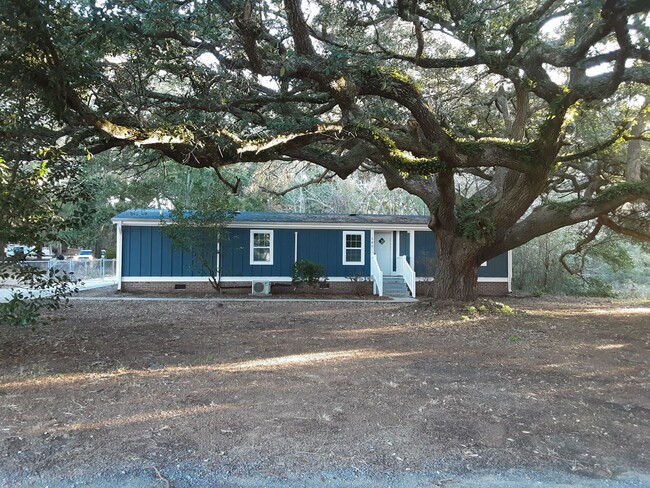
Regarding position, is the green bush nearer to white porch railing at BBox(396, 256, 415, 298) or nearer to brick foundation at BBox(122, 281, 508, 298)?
brick foundation at BBox(122, 281, 508, 298)

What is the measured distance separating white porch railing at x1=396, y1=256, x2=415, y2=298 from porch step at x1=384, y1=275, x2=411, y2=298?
0.66ft

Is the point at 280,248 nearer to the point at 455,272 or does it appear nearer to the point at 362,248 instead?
the point at 362,248

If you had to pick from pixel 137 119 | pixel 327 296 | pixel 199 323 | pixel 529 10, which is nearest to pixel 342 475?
pixel 137 119

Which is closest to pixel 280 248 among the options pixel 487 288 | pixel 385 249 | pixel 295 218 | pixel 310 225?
pixel 295 218

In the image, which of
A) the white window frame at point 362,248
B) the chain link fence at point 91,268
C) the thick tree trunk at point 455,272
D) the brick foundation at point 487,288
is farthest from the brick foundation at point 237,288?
the chain link fence at point 91,268

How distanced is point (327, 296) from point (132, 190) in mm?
16794

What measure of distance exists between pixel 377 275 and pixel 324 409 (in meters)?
13.9

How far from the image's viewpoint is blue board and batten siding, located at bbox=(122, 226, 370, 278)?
18031mm

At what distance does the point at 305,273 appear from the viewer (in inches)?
710

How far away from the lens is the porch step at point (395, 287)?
18.5 metres

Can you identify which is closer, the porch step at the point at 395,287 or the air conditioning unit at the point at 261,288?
the air conditioning unit at the point at 261,288

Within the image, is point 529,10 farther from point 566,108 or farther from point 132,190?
point 132,190

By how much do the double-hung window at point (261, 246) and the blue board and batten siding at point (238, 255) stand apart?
15cm

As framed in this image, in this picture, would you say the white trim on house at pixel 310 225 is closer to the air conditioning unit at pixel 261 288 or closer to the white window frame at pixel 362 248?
the white window frame at pixel 362 248
